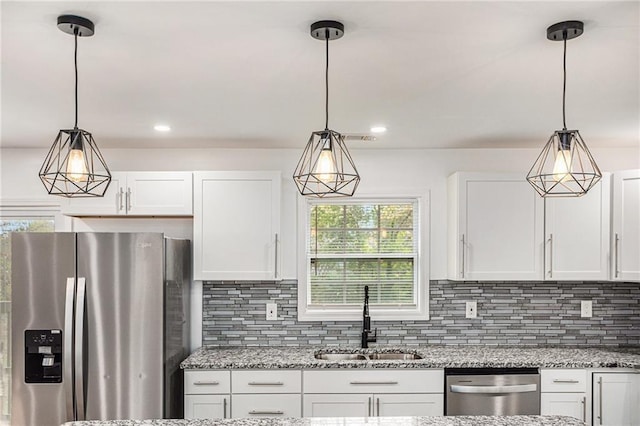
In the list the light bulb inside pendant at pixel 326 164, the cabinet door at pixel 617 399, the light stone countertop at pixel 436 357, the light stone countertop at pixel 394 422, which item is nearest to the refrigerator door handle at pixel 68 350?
the light stone countertop at pixel 436 357

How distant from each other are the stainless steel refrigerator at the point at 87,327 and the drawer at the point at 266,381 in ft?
1.53

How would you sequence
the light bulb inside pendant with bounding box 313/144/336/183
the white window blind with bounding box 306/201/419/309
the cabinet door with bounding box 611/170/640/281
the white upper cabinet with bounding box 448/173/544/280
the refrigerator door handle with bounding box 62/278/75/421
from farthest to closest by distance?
the white window blind with bounding box 306/201/419/309 < the white upper cabinet with bounding box 448/173/544/280 < the cabinet door with bounding box 611/170/640/281 < the refrigerator door handle with bounding box 62/278/75/421 < the light bulb inside pendant with bounding box 313/144/336/183

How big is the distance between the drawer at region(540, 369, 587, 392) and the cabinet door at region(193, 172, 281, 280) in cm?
192

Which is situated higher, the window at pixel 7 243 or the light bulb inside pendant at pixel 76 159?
the light bulb inside pendant at pixel 76 159

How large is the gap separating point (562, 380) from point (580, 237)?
1.00m

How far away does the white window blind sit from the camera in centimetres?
416

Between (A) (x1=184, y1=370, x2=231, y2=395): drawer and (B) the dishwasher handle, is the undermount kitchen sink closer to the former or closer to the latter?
(B) the dishwasher handle

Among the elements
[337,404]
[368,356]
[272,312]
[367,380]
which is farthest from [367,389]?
[272,312]

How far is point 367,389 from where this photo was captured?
3488 millimetres

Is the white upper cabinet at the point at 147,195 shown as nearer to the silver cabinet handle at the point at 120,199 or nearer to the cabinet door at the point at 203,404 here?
the silver cabinet handle at the point at 120,199

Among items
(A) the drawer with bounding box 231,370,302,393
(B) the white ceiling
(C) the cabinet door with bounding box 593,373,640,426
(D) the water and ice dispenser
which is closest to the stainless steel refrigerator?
(D) the water and ice dispenser

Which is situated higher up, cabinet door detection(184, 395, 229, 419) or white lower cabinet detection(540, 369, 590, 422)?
white lower cabinet detection(540, 369, 590, 422)

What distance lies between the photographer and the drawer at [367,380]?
3484 millimetres

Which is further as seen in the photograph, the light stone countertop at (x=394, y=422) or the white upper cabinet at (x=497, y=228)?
the white upper cabinet at (x=497, y=228)
